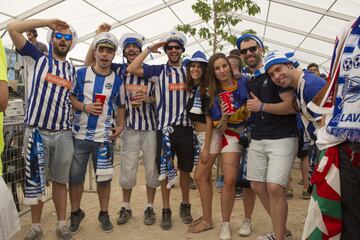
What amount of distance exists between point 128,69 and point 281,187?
6.80ft

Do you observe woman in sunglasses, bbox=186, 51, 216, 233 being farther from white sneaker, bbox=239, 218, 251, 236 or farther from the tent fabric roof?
the tent fabric roof

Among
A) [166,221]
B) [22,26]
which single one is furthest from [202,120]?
[22,26]

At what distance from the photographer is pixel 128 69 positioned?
4000 millimetres

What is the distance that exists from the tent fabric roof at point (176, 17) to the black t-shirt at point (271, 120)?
242 inches

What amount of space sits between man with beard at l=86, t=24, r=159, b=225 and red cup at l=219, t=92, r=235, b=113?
91 centimetres

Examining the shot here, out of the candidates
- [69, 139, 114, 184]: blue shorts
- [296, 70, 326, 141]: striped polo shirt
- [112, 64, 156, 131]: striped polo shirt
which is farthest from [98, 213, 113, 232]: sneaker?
[296, 70, 326, 141]: striped polo shirt

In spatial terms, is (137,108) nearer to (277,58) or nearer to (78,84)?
(78,84)

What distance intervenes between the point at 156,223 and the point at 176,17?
8.72 metres

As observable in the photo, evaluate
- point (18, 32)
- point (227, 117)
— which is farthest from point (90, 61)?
point (227, 117)

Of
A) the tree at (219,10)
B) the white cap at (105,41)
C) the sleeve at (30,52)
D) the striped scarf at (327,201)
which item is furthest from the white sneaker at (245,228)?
the tree at (219,10)

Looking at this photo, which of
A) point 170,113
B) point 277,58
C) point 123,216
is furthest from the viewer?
point 123,216

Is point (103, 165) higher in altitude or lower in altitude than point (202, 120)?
lower

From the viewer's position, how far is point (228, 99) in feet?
12.0

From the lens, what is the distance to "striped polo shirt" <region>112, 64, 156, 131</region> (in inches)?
163
